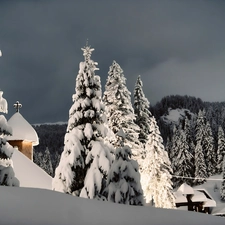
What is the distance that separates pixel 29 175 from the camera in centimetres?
2838

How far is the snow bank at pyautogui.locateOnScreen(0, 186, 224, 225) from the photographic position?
251 inches

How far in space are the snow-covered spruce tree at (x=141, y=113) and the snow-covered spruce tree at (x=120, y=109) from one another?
390 inches

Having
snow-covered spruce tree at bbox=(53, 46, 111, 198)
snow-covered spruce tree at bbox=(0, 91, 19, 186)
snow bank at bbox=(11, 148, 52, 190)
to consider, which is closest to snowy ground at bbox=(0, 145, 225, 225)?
snow-covered spruce tree at bbox=(0, 91, 19, 186)

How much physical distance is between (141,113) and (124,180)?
27129 millimetres

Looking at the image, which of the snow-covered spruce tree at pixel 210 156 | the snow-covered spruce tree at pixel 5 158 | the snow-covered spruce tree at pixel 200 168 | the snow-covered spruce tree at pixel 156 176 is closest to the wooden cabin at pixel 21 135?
the snow-covered spruce tree at pixel 156 176

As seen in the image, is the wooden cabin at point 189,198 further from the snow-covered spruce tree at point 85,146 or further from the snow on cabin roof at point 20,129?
the snow-covered spruce tree at point 85,146

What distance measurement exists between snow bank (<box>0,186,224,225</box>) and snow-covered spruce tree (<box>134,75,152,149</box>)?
36765 millimetres

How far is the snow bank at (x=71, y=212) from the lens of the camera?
638 centimetres

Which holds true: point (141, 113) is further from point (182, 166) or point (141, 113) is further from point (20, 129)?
point (182, 166)

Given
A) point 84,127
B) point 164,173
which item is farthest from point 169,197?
point 84,127

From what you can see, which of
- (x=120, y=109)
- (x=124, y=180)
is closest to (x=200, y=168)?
(x=120, y=109)

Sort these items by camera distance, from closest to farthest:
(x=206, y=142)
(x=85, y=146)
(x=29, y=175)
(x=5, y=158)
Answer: (x=5, y=158)
(x=85, y=146)
(x=29, y=175)
(x=206, y=142)

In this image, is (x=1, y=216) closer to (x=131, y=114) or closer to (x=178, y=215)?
(x=178, y=215)

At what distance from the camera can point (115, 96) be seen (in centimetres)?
3456
